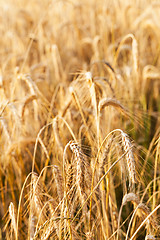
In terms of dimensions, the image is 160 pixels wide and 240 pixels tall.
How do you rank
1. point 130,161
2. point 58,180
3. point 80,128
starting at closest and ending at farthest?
1. point 130,161
2. point 58,180
3. point 80,128

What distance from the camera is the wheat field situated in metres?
1.03

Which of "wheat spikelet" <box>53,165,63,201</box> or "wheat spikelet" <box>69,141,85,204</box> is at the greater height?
"wheat spikelet" <box>69,141,85,204</box>

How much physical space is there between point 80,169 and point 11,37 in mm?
2254

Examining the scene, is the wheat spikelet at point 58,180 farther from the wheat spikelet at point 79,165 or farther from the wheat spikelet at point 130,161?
the wheat spikelet at point 130,161

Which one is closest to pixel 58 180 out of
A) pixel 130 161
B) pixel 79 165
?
pixel 79 165

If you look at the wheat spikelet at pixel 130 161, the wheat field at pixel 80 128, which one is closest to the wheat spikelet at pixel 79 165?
the wheat field at pixel 80 128

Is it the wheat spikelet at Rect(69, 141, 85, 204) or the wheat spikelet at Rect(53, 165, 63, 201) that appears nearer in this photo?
the wheat spikelet at Rect(69, 141, 85, 204)

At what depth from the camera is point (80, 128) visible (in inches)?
55.2

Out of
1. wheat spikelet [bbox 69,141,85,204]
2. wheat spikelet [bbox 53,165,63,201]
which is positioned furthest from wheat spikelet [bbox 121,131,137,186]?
wheat spikelet [bbox 53,165,63,201]

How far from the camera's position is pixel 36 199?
1043 mm

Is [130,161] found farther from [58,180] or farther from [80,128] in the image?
[80,128]

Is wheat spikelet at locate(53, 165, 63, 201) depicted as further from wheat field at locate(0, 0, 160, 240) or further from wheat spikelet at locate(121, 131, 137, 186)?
wheat spikelet at locate(121, 131, 137, 186)

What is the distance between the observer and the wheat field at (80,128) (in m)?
1.03

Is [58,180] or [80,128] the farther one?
[80,128]
